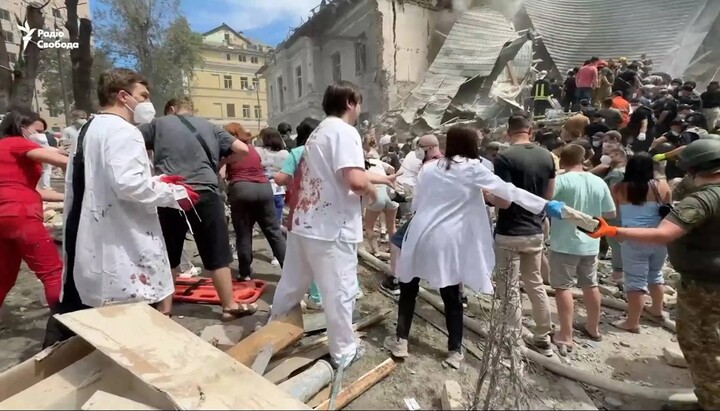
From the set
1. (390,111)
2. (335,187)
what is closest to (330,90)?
(335,187)

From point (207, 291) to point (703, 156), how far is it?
152 inches

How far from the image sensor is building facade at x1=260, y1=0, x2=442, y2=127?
2045 cm

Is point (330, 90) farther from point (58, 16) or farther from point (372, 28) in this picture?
point (372, 28)

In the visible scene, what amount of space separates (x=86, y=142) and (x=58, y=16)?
411 inches

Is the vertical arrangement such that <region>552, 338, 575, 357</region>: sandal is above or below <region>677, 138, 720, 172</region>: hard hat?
below

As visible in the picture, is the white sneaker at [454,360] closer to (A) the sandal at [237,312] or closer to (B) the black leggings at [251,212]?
(A) the sandal at [237,312]

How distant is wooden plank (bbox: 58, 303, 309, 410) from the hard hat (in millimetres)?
2382

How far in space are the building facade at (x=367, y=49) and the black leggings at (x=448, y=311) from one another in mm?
17853

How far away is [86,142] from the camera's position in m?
2.23

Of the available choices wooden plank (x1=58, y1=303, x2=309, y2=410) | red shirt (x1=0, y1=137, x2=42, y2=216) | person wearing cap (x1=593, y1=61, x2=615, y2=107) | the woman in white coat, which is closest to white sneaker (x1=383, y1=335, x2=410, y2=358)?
the woman in white coat

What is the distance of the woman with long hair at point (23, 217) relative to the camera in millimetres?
2799

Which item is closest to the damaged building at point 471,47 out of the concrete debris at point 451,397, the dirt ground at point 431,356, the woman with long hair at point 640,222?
the woman with long hair at point 640,222

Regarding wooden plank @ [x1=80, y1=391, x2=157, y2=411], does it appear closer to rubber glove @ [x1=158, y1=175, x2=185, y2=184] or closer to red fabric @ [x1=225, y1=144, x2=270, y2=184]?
rubber glove @ [x1=158, y1=175, x2=185, y2=184]

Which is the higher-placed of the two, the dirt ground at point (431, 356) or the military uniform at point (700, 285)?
the military uniform at point (700, 285)
